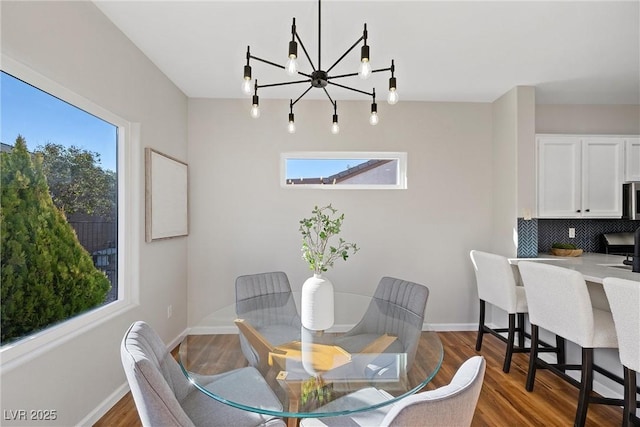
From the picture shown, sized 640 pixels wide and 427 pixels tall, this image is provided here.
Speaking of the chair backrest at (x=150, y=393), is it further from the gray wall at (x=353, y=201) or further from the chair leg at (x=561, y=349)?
the chair leg at (x=561, y=349)

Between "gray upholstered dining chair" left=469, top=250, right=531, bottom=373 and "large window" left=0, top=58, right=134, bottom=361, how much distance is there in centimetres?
308

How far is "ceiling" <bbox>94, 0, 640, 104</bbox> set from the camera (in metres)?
2.03

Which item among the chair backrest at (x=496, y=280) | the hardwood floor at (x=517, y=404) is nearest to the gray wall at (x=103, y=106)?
the hardwood floor at (x=517, y=404)

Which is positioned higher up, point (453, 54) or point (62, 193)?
point (453, 54)

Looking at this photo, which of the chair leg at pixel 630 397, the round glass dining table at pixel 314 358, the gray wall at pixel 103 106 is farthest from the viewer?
the chair leg at pixel 630 397

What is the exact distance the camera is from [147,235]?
259cm

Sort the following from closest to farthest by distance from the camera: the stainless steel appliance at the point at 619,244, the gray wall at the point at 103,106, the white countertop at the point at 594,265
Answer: the gray wall at the point at 103,106, the white countertop at the point at 594,265, the stainless steel appliance at the point at 619,244

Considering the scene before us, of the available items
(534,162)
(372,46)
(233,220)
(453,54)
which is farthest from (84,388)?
(534,162)

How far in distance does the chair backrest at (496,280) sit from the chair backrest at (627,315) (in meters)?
0.90

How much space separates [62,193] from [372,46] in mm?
2341

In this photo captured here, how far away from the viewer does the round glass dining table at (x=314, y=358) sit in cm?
125

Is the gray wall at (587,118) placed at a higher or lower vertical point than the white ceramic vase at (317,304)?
higher

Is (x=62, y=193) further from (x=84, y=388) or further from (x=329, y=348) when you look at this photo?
(x=329, y=348)

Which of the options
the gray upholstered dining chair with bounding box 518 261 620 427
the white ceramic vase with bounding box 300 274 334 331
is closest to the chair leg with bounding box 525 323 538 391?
the gray upholstered dining chair with bounding box 518 261 620 427
